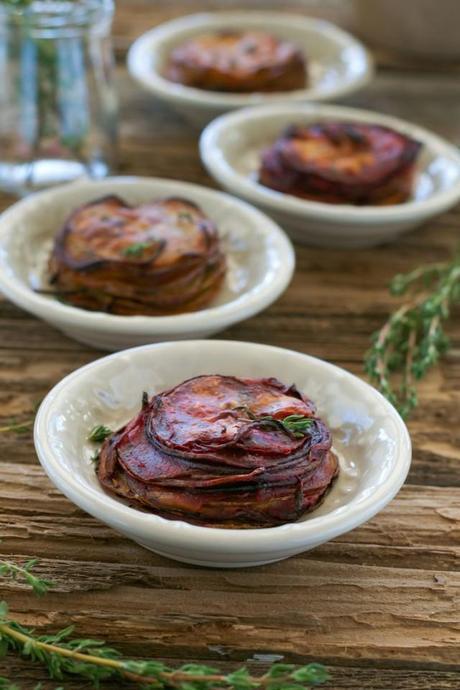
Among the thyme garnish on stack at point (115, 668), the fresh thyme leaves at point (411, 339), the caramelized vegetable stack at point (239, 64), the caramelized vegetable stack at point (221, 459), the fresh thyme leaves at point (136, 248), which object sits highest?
the caramelized vegetable stack at point (221, 459)

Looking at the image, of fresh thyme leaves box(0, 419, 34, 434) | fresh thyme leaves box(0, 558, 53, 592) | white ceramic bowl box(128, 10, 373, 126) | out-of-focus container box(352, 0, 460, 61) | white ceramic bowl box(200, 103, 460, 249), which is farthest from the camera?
out-of-focus container box(352, 0, 460, 61)

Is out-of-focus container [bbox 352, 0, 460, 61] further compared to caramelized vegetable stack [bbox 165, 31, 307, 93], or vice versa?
out-of-focus container [bbox 352, 0, 460, 61]

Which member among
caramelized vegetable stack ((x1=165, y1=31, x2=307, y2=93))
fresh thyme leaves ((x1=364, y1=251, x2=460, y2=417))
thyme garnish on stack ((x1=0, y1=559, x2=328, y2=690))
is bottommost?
fresh thyme leaves ((x1=364, y1=251, x2=460, y2=417))

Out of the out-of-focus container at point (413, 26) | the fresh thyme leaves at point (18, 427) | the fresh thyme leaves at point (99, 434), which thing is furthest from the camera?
the out-of-focus container at point (413, 26)

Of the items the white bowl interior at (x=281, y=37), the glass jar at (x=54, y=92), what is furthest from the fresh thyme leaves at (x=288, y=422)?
the white bowl interior at (x=281, y=37)

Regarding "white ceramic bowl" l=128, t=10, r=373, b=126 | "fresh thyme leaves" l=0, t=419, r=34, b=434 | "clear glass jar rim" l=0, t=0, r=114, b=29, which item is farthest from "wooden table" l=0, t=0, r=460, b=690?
"white ceramic bowl" l=128, t=10, r=373, b=126

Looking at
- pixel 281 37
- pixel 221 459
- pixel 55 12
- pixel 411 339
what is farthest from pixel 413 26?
pixel 221 459

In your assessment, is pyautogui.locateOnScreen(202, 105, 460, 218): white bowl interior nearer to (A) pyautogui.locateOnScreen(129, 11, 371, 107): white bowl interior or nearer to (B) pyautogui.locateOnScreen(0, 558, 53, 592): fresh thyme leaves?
(A) pyautogui.locateOnScreen(129, 11, 371, 107): white bowl interior

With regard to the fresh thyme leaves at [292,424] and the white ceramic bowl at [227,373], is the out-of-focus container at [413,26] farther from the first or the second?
the fresh thyme leaves at [292,424]
